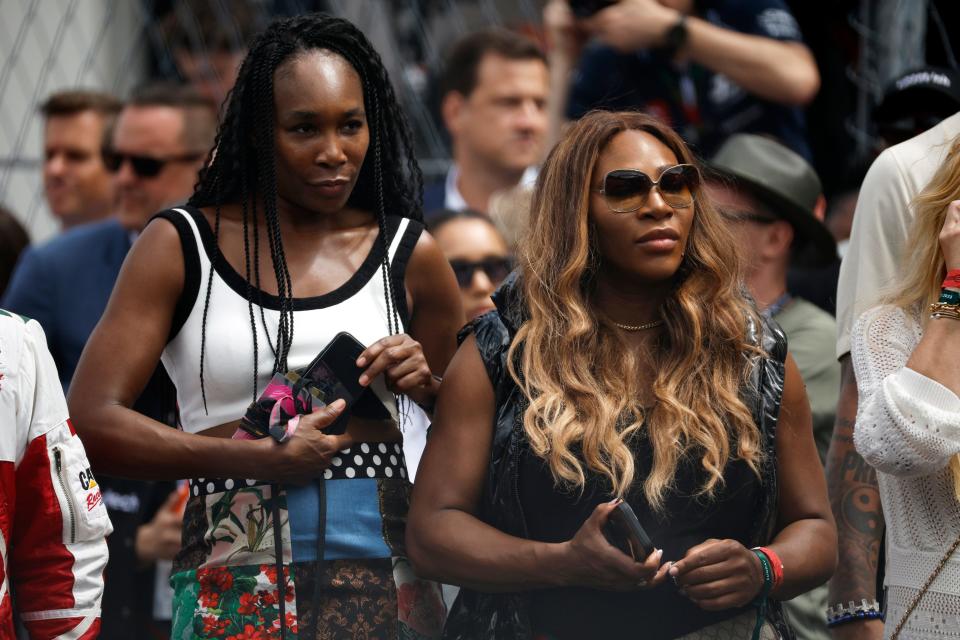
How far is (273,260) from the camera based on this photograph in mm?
3127

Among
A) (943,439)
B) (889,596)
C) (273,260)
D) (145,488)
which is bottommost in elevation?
(145,488)

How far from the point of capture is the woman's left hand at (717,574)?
2766 mm

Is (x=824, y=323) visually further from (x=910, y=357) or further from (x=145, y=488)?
(x=145, y=488)

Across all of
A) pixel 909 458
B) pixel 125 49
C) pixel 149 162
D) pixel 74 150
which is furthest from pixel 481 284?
pixel 125 49

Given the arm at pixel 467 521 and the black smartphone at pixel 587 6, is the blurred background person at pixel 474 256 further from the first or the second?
the arm at pixel 467 521

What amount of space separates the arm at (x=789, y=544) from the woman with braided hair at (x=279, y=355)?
0.62m

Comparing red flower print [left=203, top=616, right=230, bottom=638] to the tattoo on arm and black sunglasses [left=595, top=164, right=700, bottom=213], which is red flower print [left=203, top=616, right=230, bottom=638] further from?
the tattoo on arm

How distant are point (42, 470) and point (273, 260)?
2.10 feet

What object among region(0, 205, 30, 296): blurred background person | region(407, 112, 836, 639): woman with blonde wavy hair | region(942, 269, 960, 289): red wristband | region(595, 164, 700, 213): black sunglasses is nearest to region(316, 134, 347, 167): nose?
region(407, 112, 836, 639): woman with blonde wavy hair

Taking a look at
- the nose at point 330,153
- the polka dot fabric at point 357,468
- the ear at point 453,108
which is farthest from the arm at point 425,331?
the ear at point 453,108

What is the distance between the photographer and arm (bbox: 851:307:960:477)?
9.18ft

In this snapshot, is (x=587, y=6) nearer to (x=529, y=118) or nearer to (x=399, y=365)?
(x=529, y=118)

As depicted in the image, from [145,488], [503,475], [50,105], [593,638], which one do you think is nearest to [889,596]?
[593,638]

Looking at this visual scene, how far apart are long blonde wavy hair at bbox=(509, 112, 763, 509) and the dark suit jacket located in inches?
83.7
